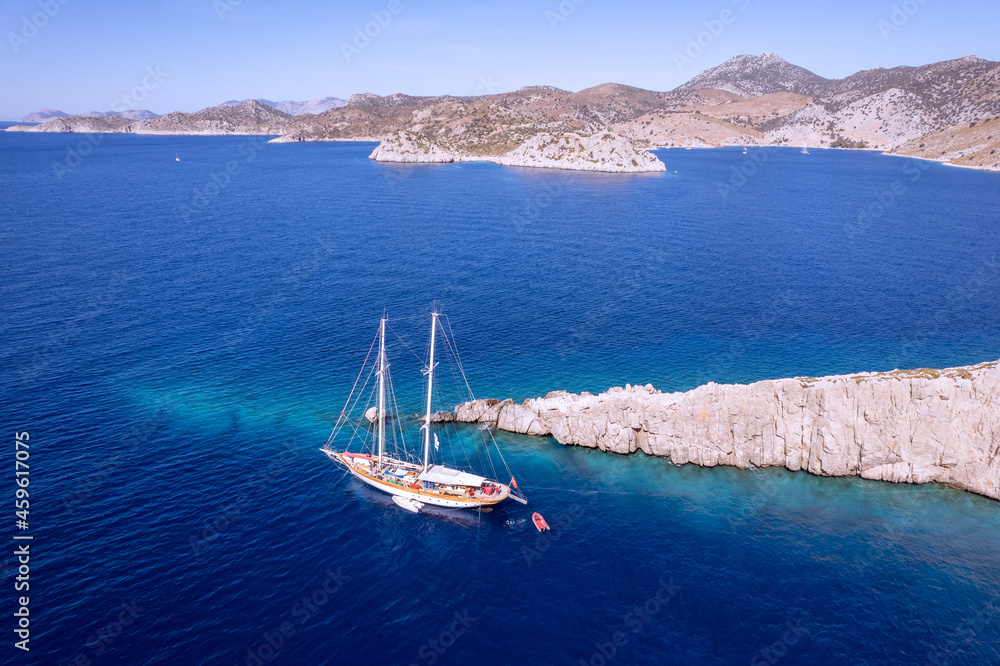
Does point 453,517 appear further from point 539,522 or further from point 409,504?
point 539,522

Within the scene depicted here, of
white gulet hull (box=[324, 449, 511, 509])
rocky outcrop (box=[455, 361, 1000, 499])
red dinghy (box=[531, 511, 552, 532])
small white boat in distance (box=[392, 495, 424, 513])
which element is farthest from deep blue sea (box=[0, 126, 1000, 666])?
rocky outcrop (box=[455, 361, 1000, 499])

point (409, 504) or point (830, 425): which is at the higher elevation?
point (830, 425)

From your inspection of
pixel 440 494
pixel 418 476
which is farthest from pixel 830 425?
pixel 418 476

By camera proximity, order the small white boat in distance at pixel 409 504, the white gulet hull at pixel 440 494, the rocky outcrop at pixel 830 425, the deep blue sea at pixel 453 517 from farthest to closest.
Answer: the rocky outcrop at pixel 830 425 < the small white boat in distance at pixel 409 504 < the white gulet hull at pixel 440 494 < the deep blue sea at pixel 453 517

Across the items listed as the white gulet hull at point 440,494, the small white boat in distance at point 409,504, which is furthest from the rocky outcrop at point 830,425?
the small white boat in distance at point 409,504

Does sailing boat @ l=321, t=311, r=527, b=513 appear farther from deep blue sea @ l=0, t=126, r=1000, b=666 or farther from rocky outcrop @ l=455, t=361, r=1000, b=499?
rocky outcrop @ l=455, t=361, r=1000, b=499

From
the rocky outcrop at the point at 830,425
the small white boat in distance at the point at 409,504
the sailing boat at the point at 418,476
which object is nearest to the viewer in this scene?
A: the sailing boat at the point at 418,476

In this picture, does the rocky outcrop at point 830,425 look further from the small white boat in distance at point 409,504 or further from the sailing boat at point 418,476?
the small white boat in distance at point 409,504
